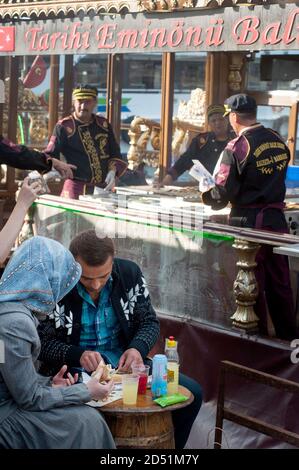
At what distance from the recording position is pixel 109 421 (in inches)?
152

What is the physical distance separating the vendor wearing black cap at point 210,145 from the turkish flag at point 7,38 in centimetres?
199

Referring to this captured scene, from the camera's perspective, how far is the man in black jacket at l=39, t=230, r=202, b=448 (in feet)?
13.6

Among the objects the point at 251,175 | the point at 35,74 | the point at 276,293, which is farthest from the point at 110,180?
the point at 35,74

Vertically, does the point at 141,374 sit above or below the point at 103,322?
below

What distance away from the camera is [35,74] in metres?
12.7

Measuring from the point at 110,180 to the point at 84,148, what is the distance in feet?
1.40

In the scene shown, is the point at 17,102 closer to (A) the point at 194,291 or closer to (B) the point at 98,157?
(B) the point at 98,157

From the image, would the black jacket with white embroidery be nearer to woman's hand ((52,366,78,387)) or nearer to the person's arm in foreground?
woman's hand ((52,366,78,387))

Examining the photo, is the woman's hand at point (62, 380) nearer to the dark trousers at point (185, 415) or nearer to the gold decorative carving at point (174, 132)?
A: the dark trousers at point (185, 415)

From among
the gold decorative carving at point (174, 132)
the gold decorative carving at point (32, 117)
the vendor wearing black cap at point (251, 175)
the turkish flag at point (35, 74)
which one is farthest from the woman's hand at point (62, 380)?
the turkish flag at point (35, 74)

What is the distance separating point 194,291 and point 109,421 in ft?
6.58

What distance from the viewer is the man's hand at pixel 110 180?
7688mm

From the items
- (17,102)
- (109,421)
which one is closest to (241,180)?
(109,421)

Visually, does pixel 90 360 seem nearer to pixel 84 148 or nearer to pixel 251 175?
pixel 251 175
